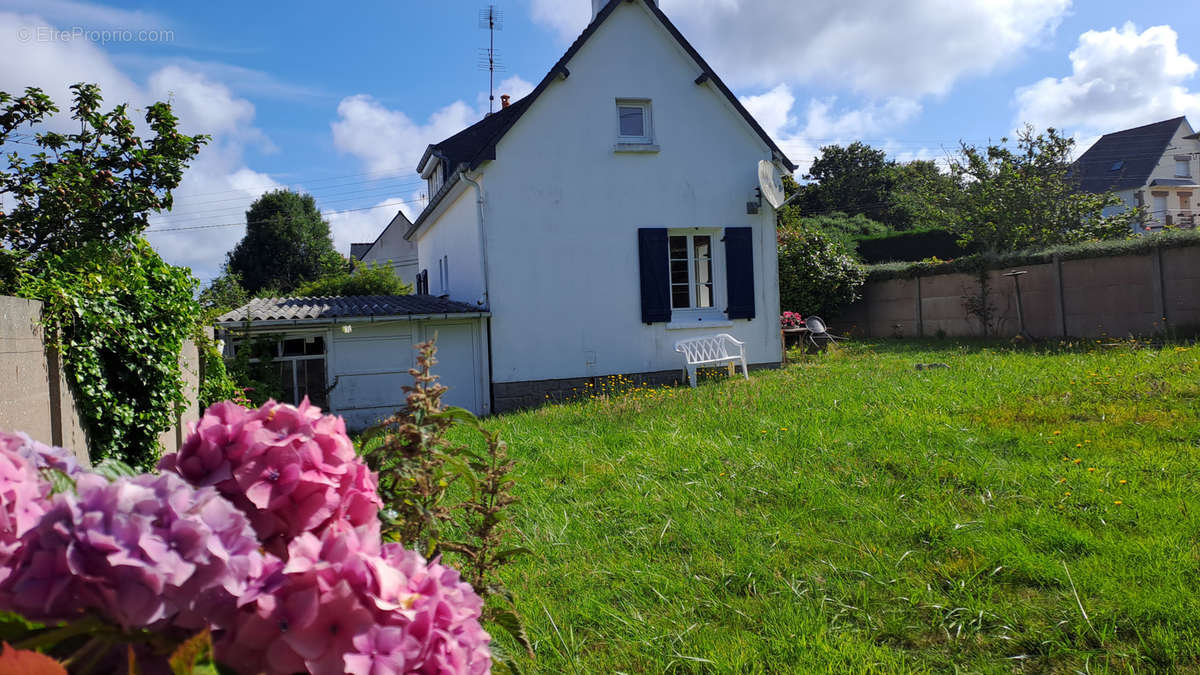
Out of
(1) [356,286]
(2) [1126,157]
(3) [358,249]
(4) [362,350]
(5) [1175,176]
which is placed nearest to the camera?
(4) [362,350]

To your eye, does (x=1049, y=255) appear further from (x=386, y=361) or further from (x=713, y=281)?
(x=386, y=361)

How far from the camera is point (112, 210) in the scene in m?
6.42

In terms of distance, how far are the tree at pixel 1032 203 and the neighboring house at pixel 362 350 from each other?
17.0 meters

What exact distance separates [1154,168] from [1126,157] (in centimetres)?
211

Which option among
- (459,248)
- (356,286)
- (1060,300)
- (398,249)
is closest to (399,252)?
(398,249)

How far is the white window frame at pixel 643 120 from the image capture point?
1249 cm

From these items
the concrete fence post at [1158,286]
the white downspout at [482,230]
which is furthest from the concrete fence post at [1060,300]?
the white downspout at [482,230]

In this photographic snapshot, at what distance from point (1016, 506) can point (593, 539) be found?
2541 mm

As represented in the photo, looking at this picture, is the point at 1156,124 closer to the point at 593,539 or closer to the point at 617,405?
the point at 617,405

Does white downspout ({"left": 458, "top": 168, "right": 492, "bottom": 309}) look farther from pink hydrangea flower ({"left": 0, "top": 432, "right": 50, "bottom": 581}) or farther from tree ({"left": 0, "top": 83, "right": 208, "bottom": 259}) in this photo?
pink hydrangea flower ({"left": 0, "top": 432, "right": 50, "bottom": 581})

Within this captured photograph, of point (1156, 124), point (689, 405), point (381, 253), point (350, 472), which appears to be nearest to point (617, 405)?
point (689, 405)

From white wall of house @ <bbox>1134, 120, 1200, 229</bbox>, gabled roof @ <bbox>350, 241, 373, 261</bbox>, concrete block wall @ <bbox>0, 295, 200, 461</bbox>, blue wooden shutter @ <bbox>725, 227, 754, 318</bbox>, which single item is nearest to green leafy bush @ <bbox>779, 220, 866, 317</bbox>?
blue wooden shutter @ <bbox>725, 227, 754, 318</bbox>

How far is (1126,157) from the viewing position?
3922cm

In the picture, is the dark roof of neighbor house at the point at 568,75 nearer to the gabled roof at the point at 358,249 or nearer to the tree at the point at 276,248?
the tree at the point at 276,248
